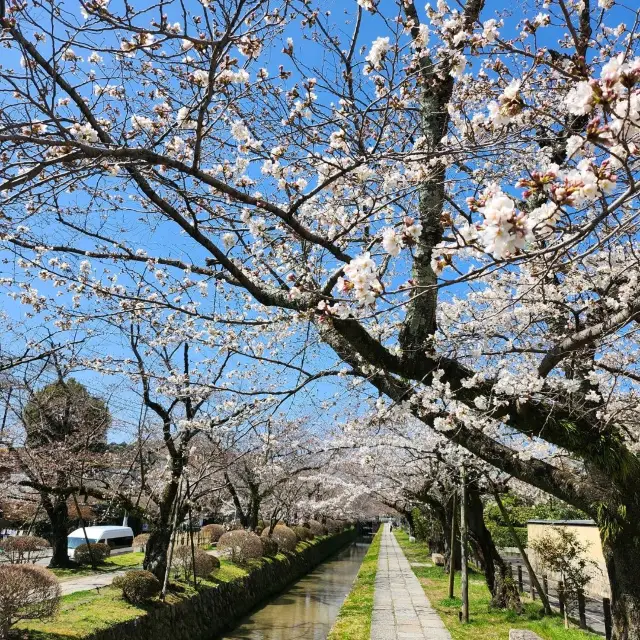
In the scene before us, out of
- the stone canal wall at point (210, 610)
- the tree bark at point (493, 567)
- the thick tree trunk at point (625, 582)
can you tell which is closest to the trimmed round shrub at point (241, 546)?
the stone canal wall at point (210, 610)

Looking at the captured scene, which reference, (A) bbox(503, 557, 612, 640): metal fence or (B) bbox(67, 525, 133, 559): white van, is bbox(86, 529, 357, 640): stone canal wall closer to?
(A) bbox(503, 557, 612, 640): metal fence

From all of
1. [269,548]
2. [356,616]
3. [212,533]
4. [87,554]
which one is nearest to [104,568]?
[87,554]

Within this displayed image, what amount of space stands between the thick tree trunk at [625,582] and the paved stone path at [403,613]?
159 inches

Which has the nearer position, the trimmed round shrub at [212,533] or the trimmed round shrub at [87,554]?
the trimmed round shrub at [87,554]

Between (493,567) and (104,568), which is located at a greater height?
(493,567)

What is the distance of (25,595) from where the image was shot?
690cm

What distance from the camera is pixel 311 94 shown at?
14.0ft

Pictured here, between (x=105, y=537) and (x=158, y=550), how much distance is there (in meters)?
15.0

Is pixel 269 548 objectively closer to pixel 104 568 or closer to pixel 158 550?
pixel 104 568

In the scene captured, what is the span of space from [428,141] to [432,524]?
75.3ft

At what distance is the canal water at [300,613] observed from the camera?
1211cm

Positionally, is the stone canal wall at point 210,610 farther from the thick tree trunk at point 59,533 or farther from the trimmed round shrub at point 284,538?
the thick tree trunk at point 59,533

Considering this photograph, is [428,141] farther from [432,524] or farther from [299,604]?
[432,524]

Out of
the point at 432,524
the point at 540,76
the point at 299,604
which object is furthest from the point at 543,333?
the point at 432,524
